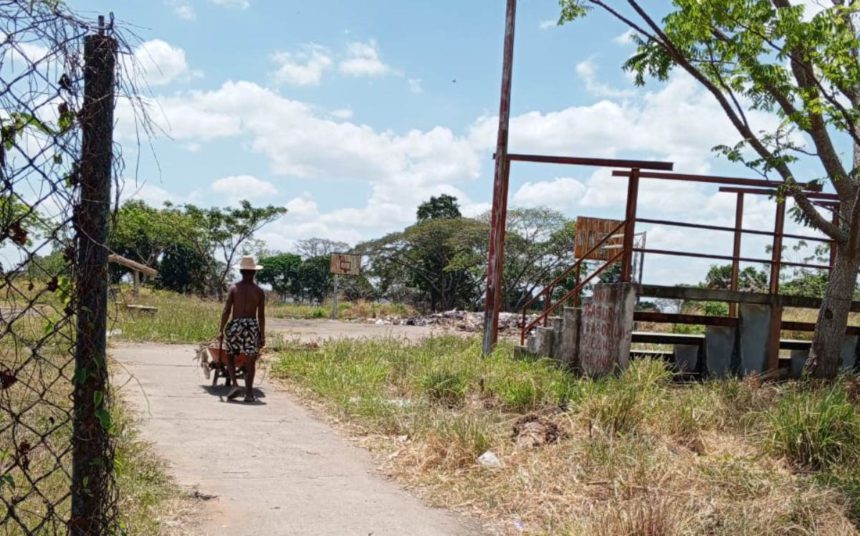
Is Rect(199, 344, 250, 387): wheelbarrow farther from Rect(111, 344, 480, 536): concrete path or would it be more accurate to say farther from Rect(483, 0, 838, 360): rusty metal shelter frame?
Rect(483, 0, 838, 360): rusty metal shelter frame

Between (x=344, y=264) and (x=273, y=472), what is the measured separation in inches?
878

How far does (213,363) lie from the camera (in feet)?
→ 33.6

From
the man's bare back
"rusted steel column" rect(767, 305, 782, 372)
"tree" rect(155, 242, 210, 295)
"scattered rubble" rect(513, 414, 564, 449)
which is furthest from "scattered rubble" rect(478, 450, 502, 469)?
"tree" rect(155, 242, 210, 295)

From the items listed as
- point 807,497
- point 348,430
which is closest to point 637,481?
point 807,497

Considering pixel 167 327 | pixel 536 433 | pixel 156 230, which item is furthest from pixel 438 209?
pixel 536 433

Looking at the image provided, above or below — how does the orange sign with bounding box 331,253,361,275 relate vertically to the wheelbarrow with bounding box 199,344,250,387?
above

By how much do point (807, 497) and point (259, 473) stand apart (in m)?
3.92

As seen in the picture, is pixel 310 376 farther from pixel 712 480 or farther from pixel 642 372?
pixel 712 480

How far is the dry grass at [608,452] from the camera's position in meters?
4.99

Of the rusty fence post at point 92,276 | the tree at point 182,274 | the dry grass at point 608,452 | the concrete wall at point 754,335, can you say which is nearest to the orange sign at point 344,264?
the tree at point 182,274

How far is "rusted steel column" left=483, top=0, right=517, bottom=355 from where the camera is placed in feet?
41.5

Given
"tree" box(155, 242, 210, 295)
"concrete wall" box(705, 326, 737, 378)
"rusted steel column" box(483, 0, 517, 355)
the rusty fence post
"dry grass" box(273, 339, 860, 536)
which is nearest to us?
the rusty fence post

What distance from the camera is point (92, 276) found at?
271 cm

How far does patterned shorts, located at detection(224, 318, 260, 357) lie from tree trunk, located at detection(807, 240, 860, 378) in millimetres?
6948
